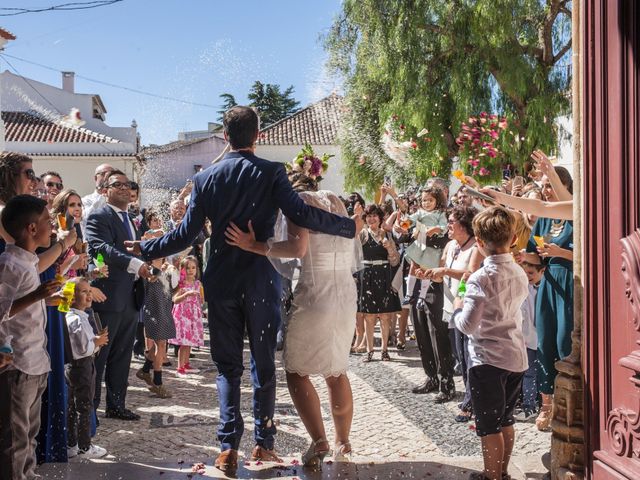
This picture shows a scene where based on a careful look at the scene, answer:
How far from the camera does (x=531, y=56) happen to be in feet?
65.2

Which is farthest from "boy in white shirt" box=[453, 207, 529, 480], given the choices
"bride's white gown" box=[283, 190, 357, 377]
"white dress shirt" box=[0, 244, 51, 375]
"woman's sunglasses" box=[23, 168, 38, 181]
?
"woman's sunglasses" box=[23, 168, 38, 181]

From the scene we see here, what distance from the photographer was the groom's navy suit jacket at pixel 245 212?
451 cm

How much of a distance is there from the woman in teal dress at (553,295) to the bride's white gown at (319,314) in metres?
1.71

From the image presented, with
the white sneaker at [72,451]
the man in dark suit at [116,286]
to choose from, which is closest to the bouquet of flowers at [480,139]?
the man in dark suit at [116,286]

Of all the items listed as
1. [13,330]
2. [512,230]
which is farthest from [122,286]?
[512,230]

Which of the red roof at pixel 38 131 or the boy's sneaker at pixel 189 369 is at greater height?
the red roof at pixel 38 131

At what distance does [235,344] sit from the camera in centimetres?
456

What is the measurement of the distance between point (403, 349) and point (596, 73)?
7233 millimetres

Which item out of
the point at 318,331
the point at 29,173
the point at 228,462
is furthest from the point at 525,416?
the point at 29,173

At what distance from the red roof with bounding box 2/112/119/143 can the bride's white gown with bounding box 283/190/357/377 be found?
132ft

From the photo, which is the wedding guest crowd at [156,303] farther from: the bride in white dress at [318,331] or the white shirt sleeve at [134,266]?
the bride in white dress at [318,331]

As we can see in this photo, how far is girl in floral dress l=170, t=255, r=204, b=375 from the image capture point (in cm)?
895

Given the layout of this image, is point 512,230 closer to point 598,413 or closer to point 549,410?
point 598,413

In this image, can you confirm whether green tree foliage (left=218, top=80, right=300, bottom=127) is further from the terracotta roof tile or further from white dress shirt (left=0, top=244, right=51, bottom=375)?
white dress shirt (left=0, top=244, right=51, bottom=375)
